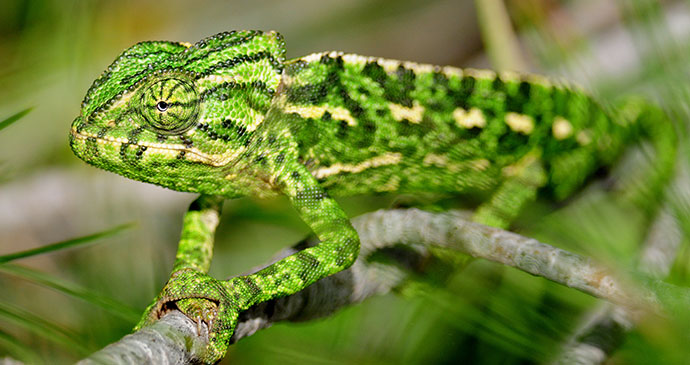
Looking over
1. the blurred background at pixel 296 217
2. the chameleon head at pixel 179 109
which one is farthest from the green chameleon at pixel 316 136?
the blurred background at pixel 296 217

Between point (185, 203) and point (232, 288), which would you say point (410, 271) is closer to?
point (232, 288)

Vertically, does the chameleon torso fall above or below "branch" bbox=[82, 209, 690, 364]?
above

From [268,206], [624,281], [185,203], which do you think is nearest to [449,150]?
[268,206]

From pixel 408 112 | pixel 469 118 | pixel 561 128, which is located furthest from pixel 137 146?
pixel 561 128

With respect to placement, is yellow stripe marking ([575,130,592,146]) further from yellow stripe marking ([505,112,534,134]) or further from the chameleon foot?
the chameleon foot

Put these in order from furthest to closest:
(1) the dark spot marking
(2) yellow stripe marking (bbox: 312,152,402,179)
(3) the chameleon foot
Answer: (2) yellow stripe marking (bbox: 312,152,402,179) → (1) the dark spot marking → (3) the chameleon foot

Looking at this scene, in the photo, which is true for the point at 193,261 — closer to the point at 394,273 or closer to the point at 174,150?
the point at 174,150

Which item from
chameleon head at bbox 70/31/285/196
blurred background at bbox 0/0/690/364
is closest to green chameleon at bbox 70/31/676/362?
chameleon head at bbox 70/31/285/196
